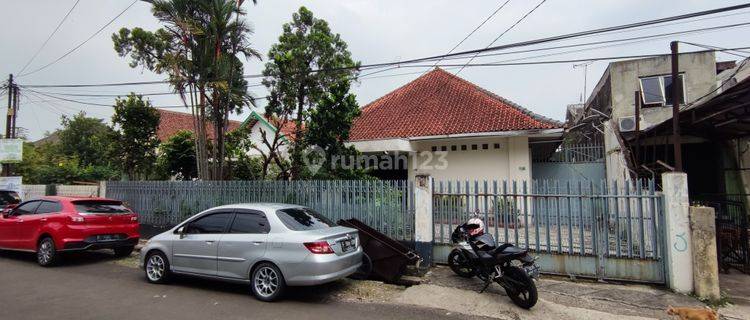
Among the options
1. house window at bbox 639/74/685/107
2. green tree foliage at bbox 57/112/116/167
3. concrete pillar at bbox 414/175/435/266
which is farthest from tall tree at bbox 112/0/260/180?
green tree foliage at bbox 57/112/116/167

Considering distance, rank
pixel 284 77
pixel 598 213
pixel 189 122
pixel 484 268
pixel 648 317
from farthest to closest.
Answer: pixel 189 122
pixel 284 77
pixel 598 213
pixel 484 268
pixel 648 317

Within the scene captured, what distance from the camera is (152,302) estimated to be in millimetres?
5363

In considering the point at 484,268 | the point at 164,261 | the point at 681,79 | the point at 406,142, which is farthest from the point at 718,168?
the point at 164,261

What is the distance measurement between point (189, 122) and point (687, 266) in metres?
28.0

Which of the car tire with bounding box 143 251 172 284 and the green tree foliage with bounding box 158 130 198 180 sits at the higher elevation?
the green tree foliage with bounding box 158 130 198 180

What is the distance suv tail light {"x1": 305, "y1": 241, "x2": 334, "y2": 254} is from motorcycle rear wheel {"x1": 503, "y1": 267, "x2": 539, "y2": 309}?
2.58m

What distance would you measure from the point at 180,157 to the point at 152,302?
9.35 meters

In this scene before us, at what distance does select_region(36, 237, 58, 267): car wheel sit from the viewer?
7582 millimetres

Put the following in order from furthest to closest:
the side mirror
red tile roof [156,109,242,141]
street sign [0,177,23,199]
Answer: red tile roof [156,109,242,141] → street sign [0,177,23,199] → the side mirror

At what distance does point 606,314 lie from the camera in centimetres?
495

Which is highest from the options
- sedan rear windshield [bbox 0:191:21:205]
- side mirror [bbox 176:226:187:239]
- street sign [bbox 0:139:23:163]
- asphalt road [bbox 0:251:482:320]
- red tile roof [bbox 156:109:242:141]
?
red tile roof [bbox 156:109:242:141]

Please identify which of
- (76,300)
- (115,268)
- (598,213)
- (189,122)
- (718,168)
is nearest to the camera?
(76,300)

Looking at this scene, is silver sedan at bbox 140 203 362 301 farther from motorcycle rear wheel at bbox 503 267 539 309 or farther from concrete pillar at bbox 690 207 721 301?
concrete pillar at bbox 690 207 721 301

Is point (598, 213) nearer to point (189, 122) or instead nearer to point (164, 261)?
point (164, 261)
